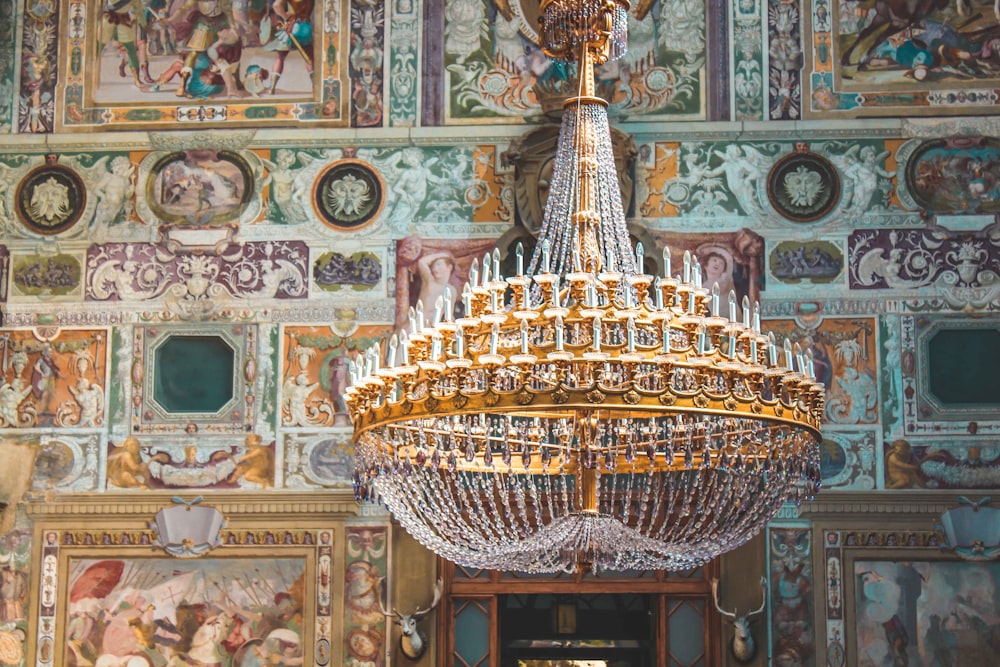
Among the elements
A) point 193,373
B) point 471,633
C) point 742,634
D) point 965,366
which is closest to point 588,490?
point 742,634

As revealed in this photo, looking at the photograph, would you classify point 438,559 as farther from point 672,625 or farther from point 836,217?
point 836,217

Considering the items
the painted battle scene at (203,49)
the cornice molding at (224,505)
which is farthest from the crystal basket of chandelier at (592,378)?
the painted battle scene at (203,49)

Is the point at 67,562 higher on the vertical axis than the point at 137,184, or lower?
lower

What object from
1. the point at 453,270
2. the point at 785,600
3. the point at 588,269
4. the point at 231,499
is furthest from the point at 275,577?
the point at 588,269

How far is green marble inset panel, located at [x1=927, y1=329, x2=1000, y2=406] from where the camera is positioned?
13.4 metres

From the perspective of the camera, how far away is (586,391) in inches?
339

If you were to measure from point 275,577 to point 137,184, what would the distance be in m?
3.61

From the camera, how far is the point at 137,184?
14.2m

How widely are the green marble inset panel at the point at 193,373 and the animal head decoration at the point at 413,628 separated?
232 centimetres

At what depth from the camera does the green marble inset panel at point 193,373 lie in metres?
13.8

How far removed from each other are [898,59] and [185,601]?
7.46 meters

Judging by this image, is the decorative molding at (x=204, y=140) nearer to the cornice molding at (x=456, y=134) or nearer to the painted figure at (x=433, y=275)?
the cornice molding at (x=456, y=134)

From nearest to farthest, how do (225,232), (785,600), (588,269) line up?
(588,269)
(785,600)
(225,232)

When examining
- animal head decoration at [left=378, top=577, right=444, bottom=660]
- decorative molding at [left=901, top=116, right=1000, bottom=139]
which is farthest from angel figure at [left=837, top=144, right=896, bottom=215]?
animal head decoration at [left=378, top=577, right=444, bottom=660]
